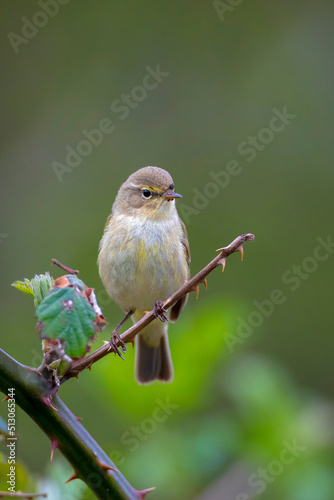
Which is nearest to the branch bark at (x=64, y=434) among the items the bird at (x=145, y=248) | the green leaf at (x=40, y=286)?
the green leaf at (x=40, y=286)

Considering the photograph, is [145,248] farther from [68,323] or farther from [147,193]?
[68,323]

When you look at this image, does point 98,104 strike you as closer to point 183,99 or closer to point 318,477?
point 183,99

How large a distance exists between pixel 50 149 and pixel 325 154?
330 centimetres

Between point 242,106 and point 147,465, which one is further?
point 242,106

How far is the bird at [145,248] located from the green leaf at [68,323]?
205 cm

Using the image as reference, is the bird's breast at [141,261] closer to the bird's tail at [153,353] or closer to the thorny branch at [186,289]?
the bird's tail at [153,353]

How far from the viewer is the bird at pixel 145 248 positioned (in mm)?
3709

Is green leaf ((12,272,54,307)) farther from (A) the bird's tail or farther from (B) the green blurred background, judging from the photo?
(B) the green blurred background

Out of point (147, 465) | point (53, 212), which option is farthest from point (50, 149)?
point (147, 465)

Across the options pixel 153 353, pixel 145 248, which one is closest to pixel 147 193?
pixel 145 248

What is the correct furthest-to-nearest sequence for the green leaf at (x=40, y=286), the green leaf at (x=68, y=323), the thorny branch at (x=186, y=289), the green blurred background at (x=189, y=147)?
the green blurred background at (x=189, y=147) < the green leaf at (x=40, y=286) < the thorny branch at (x=186, y=289) < the green leaf at (x=68, y=323)

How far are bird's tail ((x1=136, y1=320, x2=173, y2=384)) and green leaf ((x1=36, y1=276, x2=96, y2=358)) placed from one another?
268 cm

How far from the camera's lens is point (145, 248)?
12.2 feet

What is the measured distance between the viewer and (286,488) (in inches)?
112
